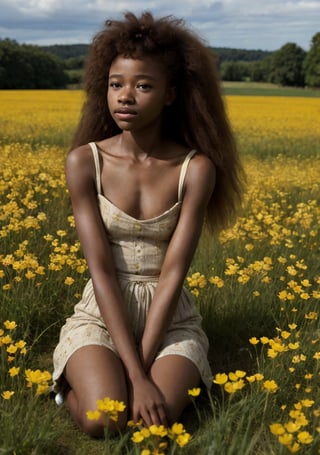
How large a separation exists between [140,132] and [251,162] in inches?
243

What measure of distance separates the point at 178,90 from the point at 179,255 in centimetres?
67

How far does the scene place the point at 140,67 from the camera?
95.7 inches

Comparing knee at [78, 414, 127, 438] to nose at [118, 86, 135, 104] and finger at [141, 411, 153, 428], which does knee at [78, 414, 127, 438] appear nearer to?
finger at [141, 411, 153, 428]

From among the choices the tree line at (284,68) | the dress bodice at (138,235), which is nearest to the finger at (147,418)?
the dress bodice at (138,235)

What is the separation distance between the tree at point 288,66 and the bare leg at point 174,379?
58.8m

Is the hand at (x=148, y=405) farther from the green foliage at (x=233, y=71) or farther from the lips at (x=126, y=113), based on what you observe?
the green foliage at (x=233, y=71)

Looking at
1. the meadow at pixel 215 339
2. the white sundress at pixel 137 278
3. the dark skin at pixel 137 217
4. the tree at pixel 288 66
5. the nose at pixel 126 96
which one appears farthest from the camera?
the tree at pixel 288 66

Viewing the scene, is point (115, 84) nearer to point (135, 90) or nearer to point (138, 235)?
point (135, 90)

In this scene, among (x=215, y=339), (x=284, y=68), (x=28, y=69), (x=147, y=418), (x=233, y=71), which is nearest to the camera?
(x=147, y=418)

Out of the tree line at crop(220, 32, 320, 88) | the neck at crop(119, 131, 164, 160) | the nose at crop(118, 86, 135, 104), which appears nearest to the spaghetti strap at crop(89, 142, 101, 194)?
the neck at crop(119, 131, 164, 160)

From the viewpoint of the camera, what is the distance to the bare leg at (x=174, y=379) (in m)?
2.32

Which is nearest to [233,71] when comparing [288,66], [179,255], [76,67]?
[288,66]

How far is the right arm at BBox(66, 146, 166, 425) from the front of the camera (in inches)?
93.7

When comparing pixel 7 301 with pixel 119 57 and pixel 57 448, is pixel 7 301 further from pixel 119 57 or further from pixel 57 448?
pixel 119 57
